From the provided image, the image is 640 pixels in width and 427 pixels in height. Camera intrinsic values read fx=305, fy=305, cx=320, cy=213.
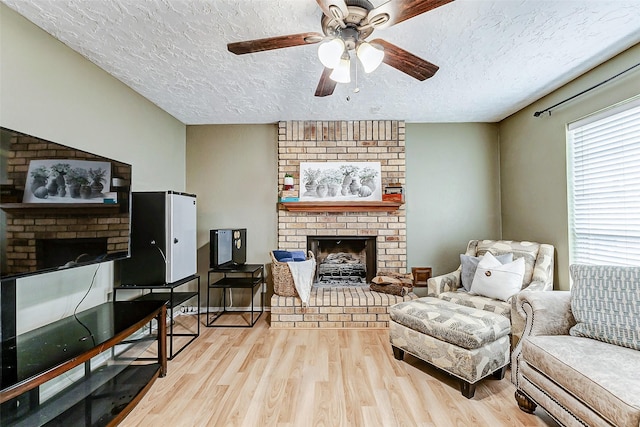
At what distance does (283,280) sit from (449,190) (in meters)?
2.30

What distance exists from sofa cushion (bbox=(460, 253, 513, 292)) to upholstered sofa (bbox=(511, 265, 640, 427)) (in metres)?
0.91

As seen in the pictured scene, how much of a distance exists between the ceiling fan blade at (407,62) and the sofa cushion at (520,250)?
206 centimetres

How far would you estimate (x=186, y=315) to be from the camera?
11.9ft

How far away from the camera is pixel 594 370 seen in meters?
1.41

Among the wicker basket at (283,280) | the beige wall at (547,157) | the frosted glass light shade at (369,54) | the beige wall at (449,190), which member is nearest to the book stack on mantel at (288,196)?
the wicker basket at (283,280)

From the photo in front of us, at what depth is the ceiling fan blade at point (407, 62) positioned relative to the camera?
1.62m

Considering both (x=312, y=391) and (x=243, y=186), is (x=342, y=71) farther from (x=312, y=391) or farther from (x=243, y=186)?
(x=243, y=186)

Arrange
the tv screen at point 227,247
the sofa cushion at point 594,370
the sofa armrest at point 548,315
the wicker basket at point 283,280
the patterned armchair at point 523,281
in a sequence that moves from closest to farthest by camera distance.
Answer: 1. the sofa cushion at point 594,370
2. the sofa armrest at point 548,315
3. the patterned armchair at point 523,281
4. the tv screen at point 227,247
5. the wicker basket at point 283,280

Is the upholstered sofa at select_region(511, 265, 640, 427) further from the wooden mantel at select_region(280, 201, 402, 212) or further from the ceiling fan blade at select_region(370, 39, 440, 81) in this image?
the wooden mantel at select_region(280, 201, 402, 212)

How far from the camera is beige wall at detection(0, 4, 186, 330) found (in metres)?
1.72

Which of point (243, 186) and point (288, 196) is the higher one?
point (243, 186)

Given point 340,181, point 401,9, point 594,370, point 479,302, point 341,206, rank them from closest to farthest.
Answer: point 401,9 < point 594,370 < point 479,302 < point 341,206 < point 340,181

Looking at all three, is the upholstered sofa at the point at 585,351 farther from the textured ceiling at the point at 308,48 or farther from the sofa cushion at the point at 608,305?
the textured ceiling at the point at 308,48

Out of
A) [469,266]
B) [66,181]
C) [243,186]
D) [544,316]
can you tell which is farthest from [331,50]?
[243,186]
